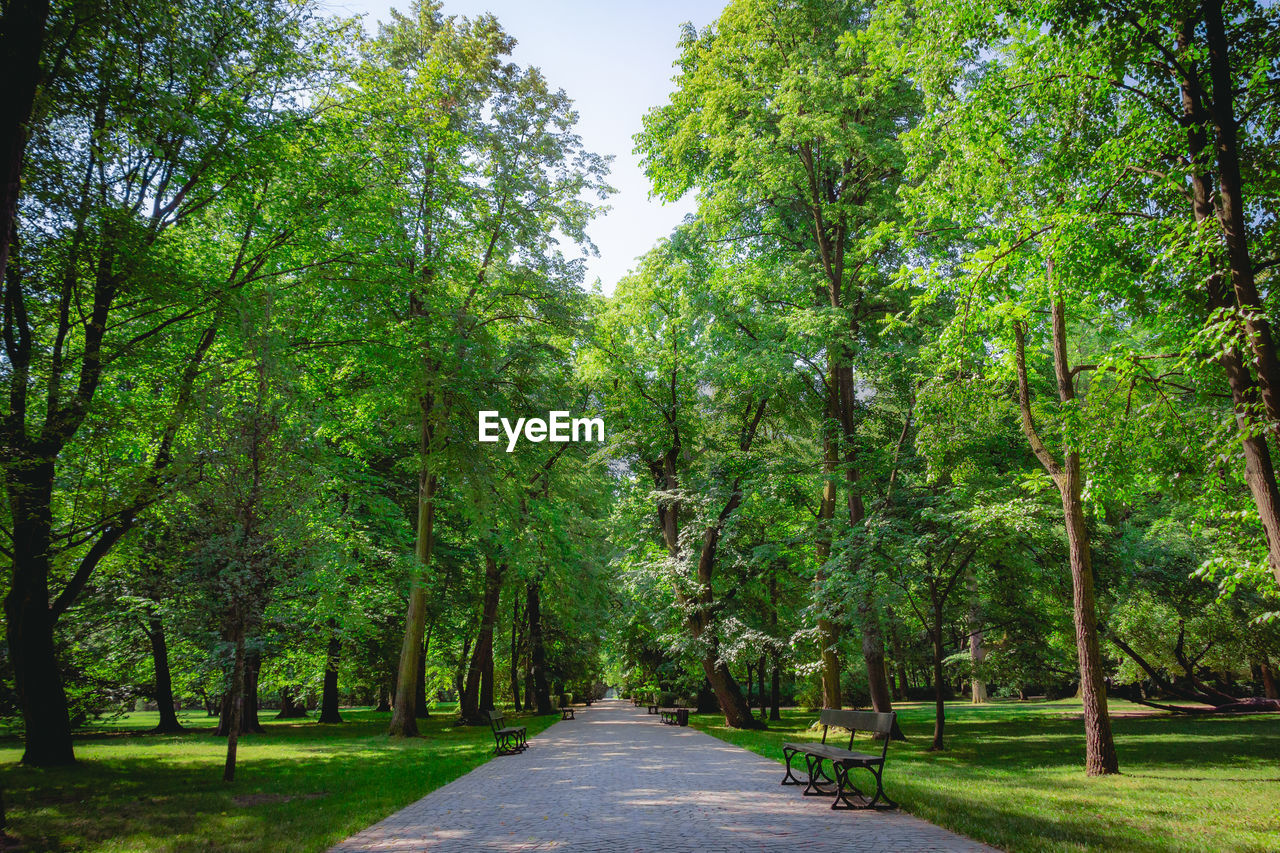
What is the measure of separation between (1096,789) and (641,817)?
20.8 feet

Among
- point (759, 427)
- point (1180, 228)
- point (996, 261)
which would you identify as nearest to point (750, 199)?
point (759, 427)

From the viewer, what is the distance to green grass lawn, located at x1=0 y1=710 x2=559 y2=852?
6293mm

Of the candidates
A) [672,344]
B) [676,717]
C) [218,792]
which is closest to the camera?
[218,792]

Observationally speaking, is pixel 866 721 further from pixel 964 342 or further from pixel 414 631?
pixel 414 631

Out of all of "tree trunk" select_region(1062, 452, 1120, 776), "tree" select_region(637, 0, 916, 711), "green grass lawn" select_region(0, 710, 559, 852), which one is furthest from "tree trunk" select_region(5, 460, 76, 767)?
"tree trunk" select_region(1062, 452, 1120, 776)

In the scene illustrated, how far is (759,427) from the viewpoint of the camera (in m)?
21.3

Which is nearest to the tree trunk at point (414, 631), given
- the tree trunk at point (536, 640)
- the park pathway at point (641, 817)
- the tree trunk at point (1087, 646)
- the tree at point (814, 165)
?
the park pathway at point (641, 817)

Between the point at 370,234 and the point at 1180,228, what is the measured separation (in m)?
13.5

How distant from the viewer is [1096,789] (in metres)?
8.81

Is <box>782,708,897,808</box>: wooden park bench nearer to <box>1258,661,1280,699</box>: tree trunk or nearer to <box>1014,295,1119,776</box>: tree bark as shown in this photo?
<box>1014,295,1119,776</box>: tree bark

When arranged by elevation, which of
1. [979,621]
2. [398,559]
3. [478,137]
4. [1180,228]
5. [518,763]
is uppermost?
[478,137]

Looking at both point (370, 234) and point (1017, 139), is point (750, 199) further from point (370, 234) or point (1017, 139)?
point (370, 234)

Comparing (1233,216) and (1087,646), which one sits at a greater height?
(1233,216)

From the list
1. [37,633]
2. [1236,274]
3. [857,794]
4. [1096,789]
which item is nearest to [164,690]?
[37,633]
